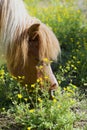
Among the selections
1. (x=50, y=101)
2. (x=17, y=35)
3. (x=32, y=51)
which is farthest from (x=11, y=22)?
(x=50, y=101)

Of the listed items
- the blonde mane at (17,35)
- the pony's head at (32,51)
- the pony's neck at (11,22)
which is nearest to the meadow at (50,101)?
the pony's head at (32,51)

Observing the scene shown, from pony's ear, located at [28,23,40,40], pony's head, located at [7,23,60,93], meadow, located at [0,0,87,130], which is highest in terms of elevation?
pony's ear, located at [28,23,40,40]

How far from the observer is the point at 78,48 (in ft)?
22.7

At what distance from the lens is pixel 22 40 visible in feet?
14.7

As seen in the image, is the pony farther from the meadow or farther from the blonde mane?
the meadow

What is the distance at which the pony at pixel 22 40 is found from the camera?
4473 millimetres

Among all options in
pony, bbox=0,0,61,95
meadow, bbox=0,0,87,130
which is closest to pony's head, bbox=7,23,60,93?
pony, bbox=0,0,61,95

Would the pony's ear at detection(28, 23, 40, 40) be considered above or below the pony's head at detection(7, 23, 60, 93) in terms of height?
above

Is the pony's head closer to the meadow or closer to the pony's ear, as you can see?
the pony's ear

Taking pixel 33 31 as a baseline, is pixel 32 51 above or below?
below

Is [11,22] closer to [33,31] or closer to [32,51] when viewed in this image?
[33,31]

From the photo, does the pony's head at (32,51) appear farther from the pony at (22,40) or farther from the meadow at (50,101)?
the meadow at (50,101)

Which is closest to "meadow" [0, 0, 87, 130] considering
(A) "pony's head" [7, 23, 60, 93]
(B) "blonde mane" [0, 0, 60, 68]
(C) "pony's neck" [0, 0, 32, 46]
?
(A) "pony's head" [7, 23, 60, 93]

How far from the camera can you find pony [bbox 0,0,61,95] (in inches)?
176
